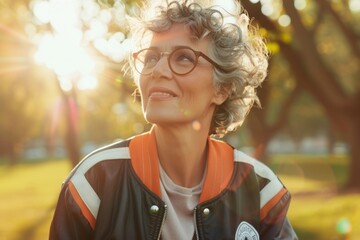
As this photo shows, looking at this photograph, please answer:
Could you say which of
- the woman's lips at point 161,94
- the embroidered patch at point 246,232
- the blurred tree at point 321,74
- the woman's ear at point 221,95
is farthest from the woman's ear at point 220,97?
the blurred tree at point 321,74

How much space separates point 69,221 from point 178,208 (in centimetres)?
59

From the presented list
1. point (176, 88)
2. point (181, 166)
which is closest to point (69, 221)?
point (181, 166)

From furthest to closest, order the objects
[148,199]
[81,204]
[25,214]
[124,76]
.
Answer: [25,214] → [124,76] → [148,199] → [81,204]

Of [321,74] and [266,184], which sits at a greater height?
[266,184]

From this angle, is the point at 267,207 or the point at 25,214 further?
the point at 25,214

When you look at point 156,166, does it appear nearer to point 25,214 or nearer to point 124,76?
point 124,76

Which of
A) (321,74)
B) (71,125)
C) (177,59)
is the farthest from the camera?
(321,74)

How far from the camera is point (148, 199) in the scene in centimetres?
319

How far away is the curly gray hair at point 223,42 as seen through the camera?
3455 millimetres

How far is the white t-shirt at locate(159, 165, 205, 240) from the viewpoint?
3258mm

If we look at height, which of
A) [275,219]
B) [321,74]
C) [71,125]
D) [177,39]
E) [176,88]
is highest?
[177,39]

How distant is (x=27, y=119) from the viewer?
48.7m

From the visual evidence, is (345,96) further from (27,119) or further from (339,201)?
(27,119)

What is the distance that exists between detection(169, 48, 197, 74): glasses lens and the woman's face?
3 centimetres
